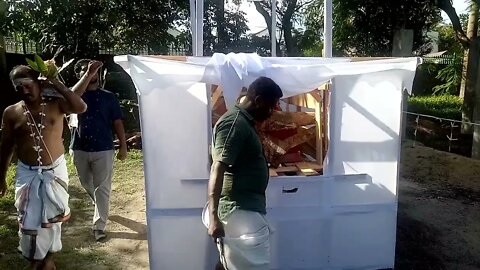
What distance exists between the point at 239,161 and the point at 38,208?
4.68 ft

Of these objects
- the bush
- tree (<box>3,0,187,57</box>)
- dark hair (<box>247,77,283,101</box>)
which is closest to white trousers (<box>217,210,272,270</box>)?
dark hair (<box>247,77,283,101</box>)

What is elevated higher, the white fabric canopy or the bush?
the white fabric canopy

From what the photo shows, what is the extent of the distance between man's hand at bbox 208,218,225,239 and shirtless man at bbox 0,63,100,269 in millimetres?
1172

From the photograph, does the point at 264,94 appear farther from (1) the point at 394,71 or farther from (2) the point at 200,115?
(1) the point at 394,71

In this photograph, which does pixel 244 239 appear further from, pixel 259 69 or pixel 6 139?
pixel 6 139

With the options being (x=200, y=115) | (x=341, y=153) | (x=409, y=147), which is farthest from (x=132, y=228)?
(x=409, y=147)

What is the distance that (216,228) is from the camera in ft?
8.41

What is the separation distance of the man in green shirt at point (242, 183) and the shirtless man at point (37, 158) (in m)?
1.19

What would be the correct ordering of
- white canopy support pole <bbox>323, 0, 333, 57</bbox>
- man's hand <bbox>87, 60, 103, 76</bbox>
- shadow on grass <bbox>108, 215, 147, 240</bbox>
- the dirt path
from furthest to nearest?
shadow on grass <bbox>108, 215, 147, 240</bbox>
the dirt path
white canopy support pole <bbox>323, 0, 333, 57</bbox>
man's hand <bbox>87, 60, 103, 76</bbox>

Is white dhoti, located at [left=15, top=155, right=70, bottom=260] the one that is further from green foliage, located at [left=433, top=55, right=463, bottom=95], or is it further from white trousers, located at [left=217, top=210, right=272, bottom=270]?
green foliage, located at [left=433, top=55, right=463, bottom=95]

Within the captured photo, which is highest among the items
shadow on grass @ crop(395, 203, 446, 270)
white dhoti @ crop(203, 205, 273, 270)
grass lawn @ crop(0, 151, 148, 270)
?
white dhoti @ crop(203, 205, 273, 270)

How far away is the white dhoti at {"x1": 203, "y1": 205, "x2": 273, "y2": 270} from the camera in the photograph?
260cm

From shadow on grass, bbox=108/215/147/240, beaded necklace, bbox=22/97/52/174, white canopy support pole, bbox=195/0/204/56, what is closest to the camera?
beaded necklace, bbox=22/97/52/174

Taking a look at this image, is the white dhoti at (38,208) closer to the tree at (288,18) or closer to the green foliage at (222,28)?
the tree at (288,18)
